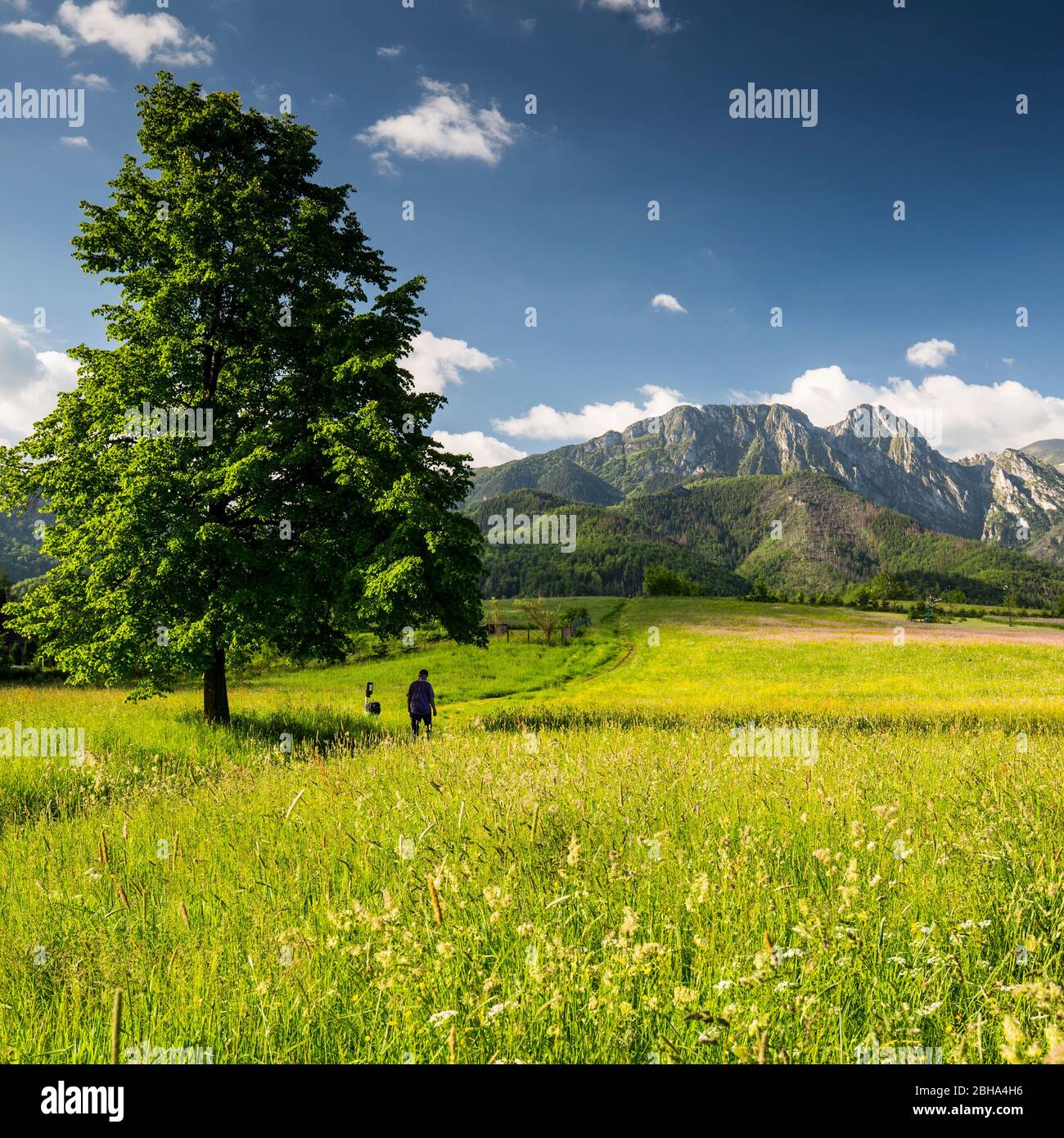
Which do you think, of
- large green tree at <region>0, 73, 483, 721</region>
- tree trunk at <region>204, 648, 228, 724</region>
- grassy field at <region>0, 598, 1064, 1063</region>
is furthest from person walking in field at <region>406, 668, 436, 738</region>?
grassy field at <region>0, 598, 1064, 1063</region>

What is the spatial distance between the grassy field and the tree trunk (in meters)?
8.39

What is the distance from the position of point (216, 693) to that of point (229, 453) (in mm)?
7135

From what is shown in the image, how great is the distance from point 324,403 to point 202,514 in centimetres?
475

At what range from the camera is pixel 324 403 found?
17.7m

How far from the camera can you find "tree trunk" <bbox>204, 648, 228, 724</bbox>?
57.3ft

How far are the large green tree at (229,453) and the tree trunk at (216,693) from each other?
0.06 metres

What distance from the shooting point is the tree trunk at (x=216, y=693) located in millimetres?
17453

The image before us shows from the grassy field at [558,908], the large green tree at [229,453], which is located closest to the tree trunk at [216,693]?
the large green tree at [229,453]

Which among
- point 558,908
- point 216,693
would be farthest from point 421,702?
point 558,908

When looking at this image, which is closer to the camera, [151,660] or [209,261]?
[151,660]

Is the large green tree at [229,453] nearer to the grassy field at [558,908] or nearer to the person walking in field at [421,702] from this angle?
the person walking in field at [421,702]

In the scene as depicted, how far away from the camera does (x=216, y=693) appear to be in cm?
1756

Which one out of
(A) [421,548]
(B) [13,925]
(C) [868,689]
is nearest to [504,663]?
(C) [868,689]
